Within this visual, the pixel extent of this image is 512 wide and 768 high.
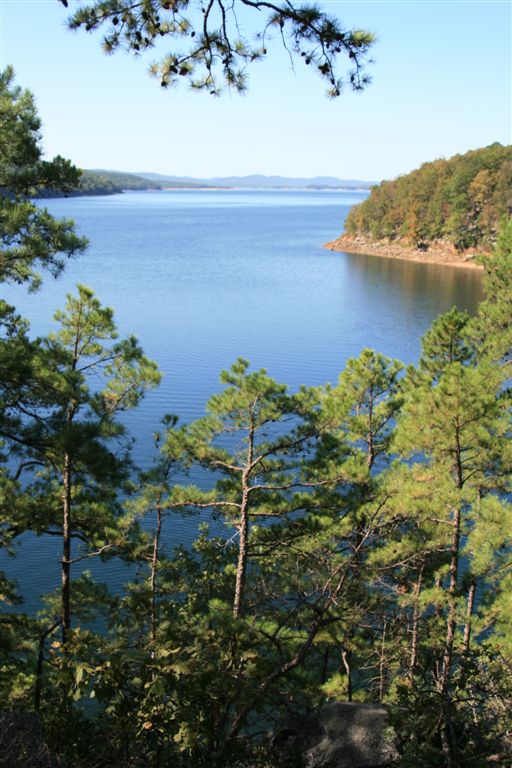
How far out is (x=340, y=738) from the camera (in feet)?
17.3

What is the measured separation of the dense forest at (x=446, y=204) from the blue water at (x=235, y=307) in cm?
617

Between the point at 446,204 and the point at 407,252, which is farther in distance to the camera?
the point at 407,252

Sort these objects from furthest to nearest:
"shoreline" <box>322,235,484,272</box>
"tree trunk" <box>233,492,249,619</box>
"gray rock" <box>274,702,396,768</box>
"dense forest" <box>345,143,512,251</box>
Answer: "dense forest" <box>345,143,512,251</box>
"shoreline" <box>322,235,484,272</box>
"tree trunk" <box>233,492,249,619</box>
"gray rock" <box>274,702,396,768</box>

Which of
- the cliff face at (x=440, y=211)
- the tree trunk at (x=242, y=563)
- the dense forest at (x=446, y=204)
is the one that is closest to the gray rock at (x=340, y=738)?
the tree trunk at (x=242, y=563)

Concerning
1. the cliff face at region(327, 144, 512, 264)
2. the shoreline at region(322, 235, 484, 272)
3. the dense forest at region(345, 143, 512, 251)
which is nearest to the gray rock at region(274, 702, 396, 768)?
the shoreline at region(322, 235, 484, 272)

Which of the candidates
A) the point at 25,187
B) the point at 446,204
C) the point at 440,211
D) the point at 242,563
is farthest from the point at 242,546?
the point at 446,204

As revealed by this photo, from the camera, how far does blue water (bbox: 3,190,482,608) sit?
27.0 meters

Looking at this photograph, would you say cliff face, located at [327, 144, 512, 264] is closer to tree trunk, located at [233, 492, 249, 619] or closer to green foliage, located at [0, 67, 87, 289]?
tree trunk, located at [233, 492, 249, 619]

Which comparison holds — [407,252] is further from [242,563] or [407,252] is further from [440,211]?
[242,563]

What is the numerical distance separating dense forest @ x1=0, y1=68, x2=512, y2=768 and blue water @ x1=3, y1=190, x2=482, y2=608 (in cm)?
523

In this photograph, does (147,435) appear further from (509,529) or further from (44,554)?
(509,529)

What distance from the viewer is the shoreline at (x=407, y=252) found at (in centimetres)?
7112

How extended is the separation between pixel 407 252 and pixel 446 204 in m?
6.92

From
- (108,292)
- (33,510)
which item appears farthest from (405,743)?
(108,292)
